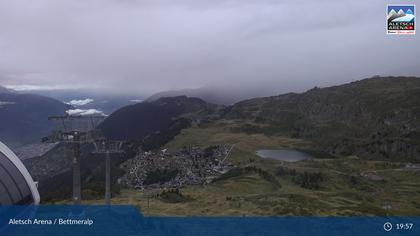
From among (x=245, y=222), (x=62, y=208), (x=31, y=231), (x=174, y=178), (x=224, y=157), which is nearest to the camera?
(x=31, y=231)

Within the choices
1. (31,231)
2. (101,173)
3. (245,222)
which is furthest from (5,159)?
(101,173)

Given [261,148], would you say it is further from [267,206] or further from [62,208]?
[62,208]

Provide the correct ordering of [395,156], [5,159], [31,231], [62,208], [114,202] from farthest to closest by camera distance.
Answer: [395,156] → [114,202] → [62,208] → [31,231] → [5,159]

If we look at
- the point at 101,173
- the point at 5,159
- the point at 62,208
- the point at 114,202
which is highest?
the point at 5,159

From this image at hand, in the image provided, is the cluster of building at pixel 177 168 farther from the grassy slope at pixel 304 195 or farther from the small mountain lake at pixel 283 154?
the small mountain lake at pixel 283 154

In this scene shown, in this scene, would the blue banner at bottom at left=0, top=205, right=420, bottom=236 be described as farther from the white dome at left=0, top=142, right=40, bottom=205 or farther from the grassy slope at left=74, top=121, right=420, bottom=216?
the grassy slope at left=74, top=121, right=420, bottom=216

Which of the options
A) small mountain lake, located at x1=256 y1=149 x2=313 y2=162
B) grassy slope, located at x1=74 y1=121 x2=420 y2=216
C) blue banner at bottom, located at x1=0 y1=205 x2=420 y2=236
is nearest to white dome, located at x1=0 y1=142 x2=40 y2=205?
blue banner at bottom, located at x1=0 y1=205 x2=420 y2=236

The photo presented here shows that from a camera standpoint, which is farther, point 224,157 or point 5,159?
point 224,157
